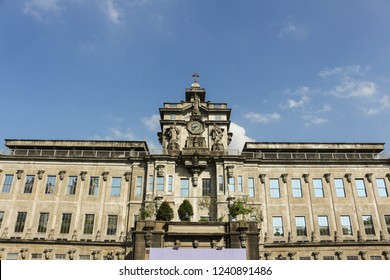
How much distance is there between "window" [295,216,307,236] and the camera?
115 feet

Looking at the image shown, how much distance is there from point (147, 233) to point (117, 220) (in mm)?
12586

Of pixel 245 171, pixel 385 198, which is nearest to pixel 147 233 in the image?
pixel 245 171

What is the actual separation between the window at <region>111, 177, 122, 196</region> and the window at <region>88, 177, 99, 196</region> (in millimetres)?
1774

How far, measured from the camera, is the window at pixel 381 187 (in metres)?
36.8

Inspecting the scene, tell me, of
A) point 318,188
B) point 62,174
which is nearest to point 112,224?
point 62,174

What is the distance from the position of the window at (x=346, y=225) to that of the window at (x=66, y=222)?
101ft

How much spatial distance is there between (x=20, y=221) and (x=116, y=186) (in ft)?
36.0

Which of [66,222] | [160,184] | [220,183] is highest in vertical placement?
[220,183]

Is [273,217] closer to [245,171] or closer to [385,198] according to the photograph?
[245,171]

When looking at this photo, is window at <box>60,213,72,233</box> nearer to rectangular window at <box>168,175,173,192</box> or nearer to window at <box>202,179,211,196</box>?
rectangular window at <box>168,175,173,192</box>

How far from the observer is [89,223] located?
3497 centimetres

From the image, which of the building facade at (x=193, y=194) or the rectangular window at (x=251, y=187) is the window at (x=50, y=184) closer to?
the building facade at (x=193, y=194)

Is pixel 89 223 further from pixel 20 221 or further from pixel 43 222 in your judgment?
pixel 20 221

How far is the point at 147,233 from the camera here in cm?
2366
